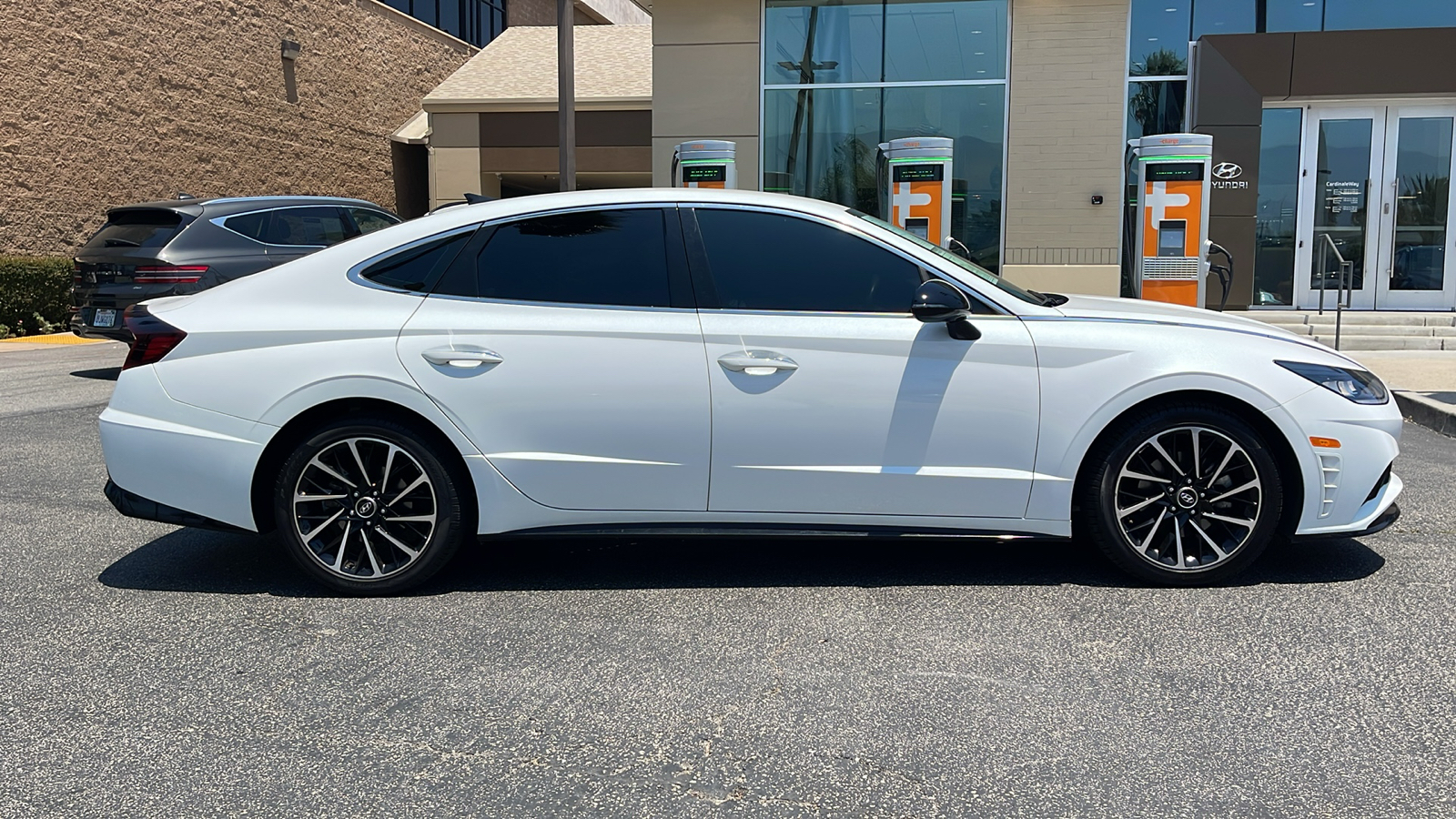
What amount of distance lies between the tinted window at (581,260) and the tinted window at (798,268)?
24cm

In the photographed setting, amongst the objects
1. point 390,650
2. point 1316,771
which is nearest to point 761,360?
point 390,650


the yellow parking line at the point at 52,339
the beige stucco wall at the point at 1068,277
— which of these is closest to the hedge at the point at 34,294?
the yellow parking line at the point at 52,339

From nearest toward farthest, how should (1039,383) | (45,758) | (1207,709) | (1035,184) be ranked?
(45,758) < (1207,709) < (1039,383) < (1035,184)

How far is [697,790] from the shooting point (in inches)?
117

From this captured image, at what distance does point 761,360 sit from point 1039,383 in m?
1.07

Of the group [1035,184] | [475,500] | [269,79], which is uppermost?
Result: [269,79]

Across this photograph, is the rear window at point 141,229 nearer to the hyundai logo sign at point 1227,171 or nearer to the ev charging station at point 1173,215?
the ev charging station at point 1173,215

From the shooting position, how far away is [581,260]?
4.69m

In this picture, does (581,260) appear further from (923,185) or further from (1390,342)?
(1390,342)

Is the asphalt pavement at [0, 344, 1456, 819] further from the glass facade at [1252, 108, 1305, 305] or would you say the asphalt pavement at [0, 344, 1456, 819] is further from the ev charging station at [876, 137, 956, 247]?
the glass facade at [1252, 108, 1305, 305]

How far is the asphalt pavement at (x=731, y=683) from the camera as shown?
2.99 m

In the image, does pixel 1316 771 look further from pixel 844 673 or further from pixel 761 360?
pixel 761 360

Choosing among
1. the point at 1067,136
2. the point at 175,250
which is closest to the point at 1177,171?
the point at 1067,136

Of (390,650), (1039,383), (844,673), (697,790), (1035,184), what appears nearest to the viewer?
(697,790)
